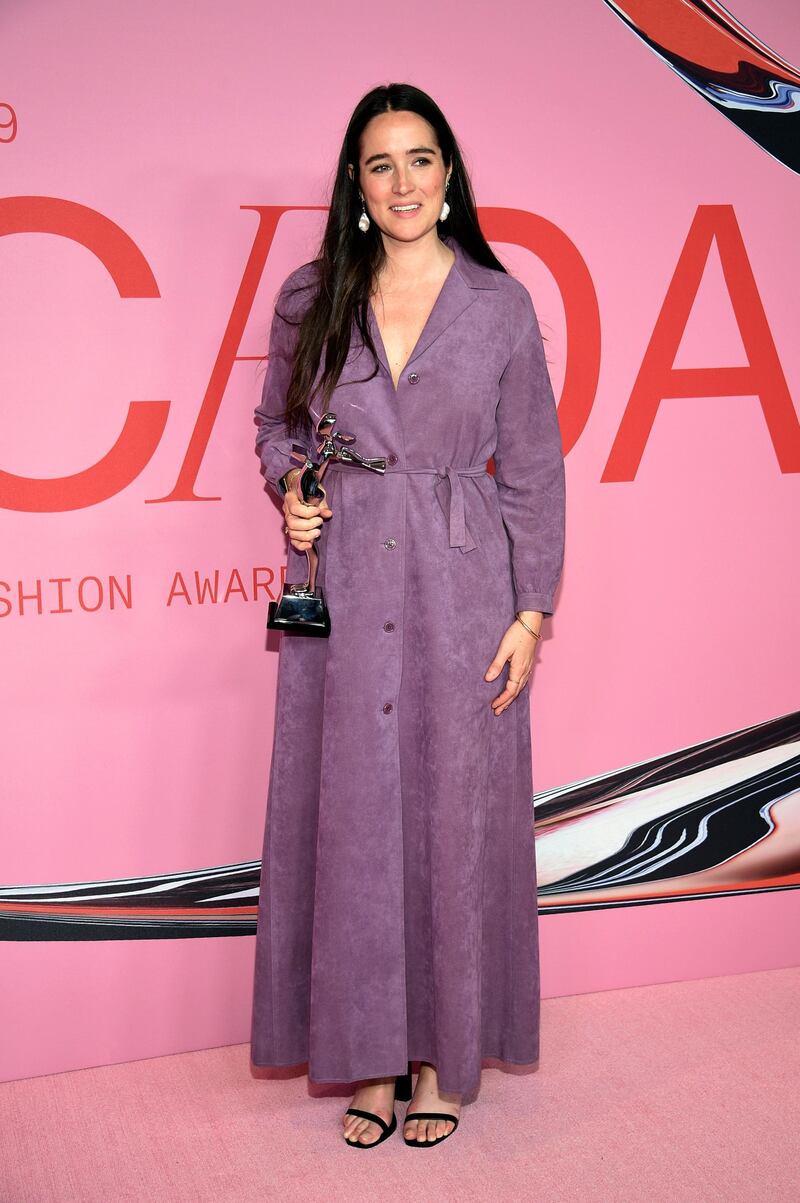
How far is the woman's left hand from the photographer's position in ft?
7.24

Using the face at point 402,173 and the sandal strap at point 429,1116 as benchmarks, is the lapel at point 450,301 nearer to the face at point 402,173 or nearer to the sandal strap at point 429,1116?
the face at point 402,173

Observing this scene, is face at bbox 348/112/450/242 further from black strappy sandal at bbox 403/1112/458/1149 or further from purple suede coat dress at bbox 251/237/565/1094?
black strappy sandal at bbox 403/1112/458/1149

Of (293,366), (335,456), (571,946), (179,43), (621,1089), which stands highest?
(179,43)

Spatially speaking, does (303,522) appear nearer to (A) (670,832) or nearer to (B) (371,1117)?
(B) (371,1117)

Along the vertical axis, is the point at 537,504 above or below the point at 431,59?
below

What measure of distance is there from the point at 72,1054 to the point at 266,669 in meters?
0.90

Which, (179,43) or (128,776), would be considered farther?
(128,776)

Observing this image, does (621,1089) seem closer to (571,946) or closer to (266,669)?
(571,946)

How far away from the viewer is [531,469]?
2.24m

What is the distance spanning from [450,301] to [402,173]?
23 centimetres

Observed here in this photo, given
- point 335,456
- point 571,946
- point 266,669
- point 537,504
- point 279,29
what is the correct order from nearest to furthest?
point 335,456 < point 537,504 < point 279,29 < point 266,669 < point 571,946

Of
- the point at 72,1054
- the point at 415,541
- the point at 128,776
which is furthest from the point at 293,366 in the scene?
the point at 72,1054

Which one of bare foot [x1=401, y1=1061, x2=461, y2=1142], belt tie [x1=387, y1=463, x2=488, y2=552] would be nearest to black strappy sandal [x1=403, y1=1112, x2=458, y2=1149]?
bare foot [x1=401, y1=1061, x2=461, y2=1142]

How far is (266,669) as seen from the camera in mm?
2584
